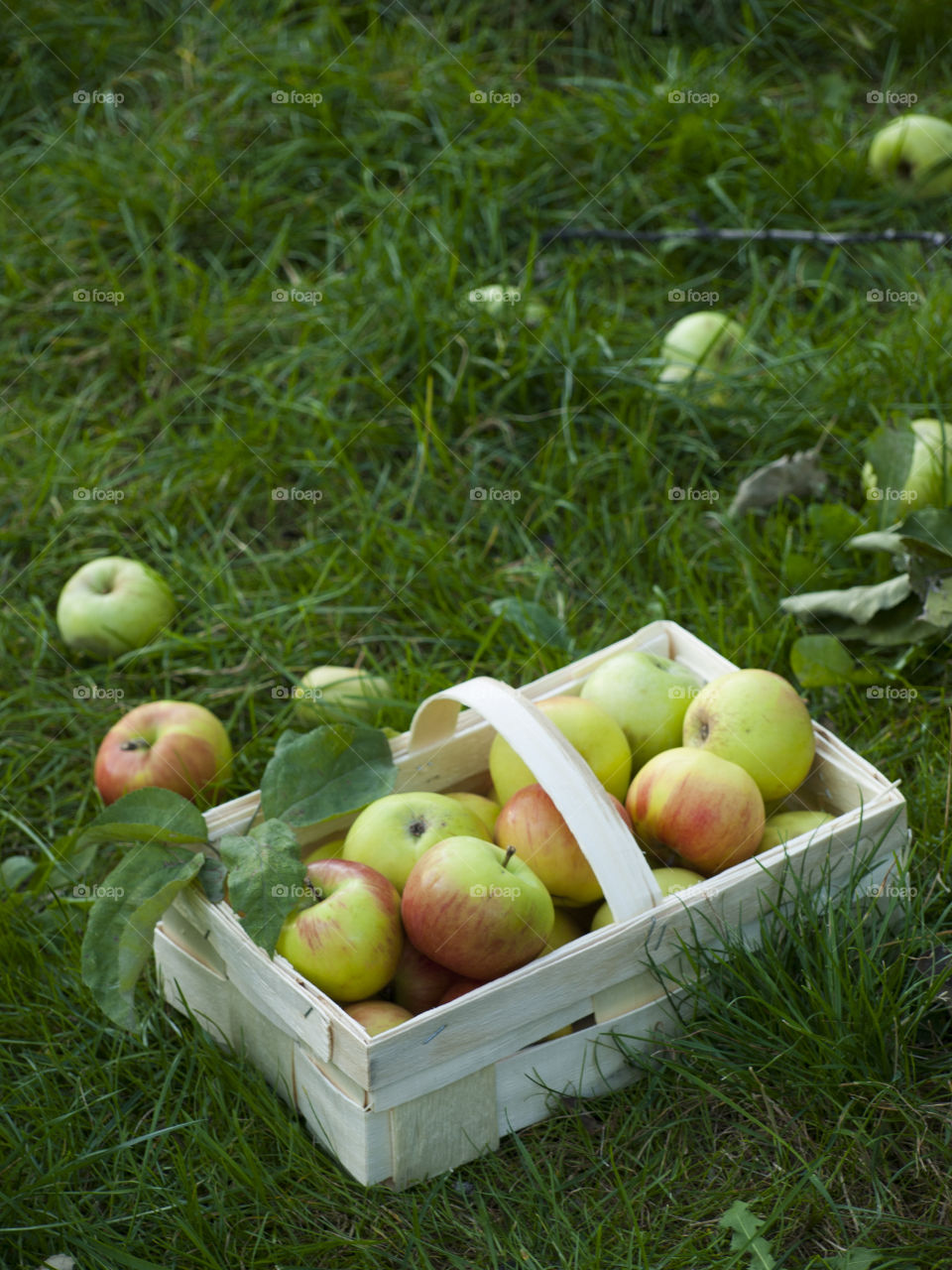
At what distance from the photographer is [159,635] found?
3072mm

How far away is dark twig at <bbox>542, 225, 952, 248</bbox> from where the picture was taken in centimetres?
367

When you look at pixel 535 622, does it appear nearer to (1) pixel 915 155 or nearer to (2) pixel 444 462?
(2) pixel 444 462

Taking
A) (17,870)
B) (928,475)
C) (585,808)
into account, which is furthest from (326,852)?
(928,475)

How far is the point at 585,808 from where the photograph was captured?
6.28 ft

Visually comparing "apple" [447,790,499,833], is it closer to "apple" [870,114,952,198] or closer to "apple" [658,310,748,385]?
"apple" [658,310,748,385]

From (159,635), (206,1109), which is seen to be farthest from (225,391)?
(206,1109)

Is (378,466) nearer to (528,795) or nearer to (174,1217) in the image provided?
(528,795)

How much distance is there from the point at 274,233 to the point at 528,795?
2.53m

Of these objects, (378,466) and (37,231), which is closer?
(378,466)

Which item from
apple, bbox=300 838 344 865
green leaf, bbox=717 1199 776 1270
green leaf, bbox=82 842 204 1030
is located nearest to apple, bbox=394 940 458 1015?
apple, bbox=300 838 344 865

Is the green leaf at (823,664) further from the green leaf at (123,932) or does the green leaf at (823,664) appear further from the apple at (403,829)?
the green leaf at (123,932)

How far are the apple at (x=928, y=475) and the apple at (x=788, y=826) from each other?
3.31 feet

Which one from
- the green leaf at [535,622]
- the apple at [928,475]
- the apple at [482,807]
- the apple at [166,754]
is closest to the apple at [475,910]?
the apple at [482,807]

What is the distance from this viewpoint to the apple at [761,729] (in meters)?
2.19
